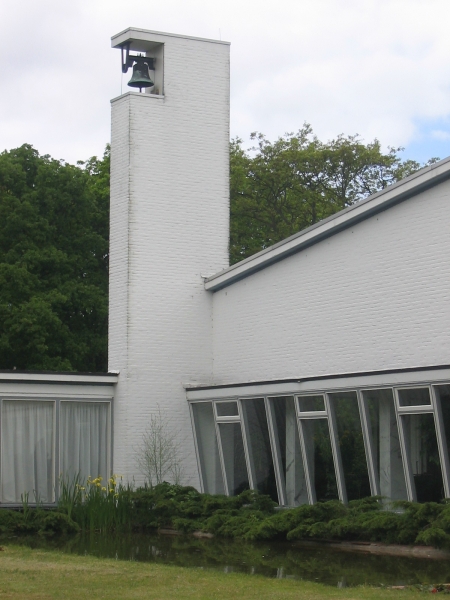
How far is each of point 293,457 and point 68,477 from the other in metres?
5.18

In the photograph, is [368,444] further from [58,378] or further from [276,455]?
[58,378]

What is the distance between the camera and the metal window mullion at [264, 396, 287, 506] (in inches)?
828

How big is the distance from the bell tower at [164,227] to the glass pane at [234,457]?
147cm

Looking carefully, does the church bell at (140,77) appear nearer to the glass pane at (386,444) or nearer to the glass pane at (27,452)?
the glass pane at (27,452)

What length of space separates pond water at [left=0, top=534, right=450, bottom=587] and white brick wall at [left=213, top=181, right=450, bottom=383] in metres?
3.96

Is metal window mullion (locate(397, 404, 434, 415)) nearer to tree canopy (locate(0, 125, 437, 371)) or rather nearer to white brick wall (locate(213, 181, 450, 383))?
white brick wall (locate(213, 181, 450, 383))

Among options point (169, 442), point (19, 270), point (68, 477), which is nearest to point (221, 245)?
point (169, 442)

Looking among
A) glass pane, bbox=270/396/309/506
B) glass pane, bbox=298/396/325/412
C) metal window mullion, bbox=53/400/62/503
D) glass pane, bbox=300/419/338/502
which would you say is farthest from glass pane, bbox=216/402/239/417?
metal window mullion, bbox=53/400/62/503

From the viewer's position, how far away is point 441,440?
17141 millimetres

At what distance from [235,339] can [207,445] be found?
248 cm

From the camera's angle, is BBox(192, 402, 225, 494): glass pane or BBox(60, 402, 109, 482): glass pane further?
BBox(192, 402, 225, 494): glass pane

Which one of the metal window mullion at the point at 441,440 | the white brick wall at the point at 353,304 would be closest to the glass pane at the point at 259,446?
the white brick wall at the point at 353,304

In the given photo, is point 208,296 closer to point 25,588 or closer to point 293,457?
point 293,457

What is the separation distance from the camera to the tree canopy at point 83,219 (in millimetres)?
36406
